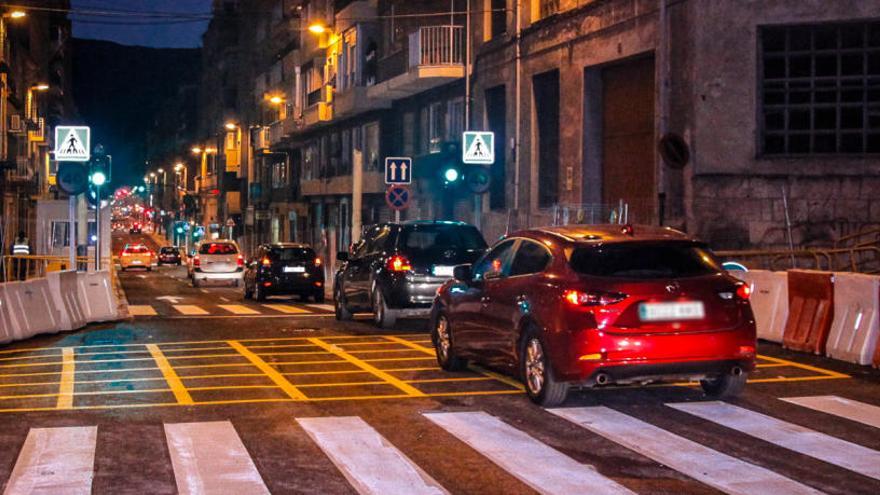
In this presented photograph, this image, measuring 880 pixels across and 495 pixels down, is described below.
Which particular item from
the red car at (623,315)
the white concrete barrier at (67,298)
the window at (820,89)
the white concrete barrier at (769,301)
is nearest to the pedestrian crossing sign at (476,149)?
the window at (820,89)

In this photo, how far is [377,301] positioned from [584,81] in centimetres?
875

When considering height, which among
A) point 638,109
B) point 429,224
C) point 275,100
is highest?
point 275,100

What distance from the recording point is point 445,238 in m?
18.6

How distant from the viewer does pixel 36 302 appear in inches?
715

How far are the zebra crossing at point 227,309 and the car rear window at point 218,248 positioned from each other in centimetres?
1148

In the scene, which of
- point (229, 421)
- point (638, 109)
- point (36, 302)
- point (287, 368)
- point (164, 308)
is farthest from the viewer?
point (164, 308)

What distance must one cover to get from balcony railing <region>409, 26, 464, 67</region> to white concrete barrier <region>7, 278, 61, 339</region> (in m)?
16.9

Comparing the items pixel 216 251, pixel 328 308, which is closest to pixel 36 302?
pixel 328 308

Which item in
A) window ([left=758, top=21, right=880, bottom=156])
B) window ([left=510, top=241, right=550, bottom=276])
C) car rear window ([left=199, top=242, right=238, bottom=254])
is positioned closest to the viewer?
window ([left=510, top=241, right=550, bottom=276])

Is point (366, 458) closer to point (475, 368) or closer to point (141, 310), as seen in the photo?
point (475, 368)

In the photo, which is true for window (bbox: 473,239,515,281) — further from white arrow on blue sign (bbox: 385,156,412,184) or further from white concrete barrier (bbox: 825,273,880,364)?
white arrow on blue sign (bbox: 385,156,412,184)

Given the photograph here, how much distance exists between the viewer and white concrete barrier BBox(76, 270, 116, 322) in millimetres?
20750

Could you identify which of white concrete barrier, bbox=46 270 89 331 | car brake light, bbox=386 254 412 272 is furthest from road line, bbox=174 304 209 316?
car brake light, bbox=386 254 412 272

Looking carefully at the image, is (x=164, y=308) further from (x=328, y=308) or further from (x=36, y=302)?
(x=36, y=302)
